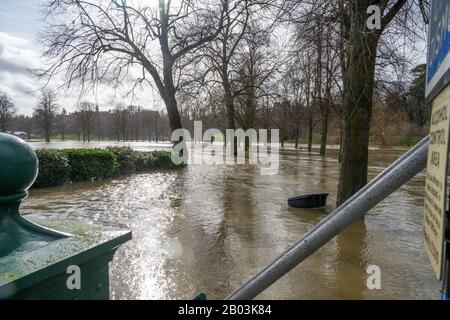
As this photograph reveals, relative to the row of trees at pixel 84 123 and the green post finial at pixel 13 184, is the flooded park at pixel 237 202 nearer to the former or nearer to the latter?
the green post finial at pixel 13 184

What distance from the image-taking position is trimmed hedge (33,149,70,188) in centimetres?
1068

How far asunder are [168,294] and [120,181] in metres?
9.65

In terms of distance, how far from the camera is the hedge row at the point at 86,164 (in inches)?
428

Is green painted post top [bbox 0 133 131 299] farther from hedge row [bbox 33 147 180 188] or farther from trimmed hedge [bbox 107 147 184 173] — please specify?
trimmed hedge [bbox 107 147 184 173]

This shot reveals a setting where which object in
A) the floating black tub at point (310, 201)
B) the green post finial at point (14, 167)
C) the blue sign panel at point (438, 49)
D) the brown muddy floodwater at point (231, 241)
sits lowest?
the brown muddy floodwater at point (231, 241)

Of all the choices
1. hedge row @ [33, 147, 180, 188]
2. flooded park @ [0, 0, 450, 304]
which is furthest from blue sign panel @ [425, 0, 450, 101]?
hedge row @ [33, 147, 180, 188]

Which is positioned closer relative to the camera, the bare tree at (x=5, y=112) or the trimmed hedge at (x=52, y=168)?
the trimmed hedge at (x=52, y=168)

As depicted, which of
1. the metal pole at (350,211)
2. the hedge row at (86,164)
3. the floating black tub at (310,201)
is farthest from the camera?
the hedge row at (86,164)

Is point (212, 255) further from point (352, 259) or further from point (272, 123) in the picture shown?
point (272, 123)

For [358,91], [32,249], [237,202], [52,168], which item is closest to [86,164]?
[52,168]

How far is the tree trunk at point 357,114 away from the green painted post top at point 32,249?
6488 mm

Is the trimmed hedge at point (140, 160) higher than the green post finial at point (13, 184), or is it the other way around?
the green post finial at point (13, 184)

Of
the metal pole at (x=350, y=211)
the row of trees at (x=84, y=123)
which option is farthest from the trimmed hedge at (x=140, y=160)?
the row of trees at (x=84, y=123)

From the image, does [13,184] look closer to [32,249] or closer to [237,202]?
[32,249]
